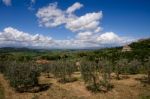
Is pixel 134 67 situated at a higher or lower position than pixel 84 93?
higher

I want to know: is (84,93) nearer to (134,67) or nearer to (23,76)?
(23,76)

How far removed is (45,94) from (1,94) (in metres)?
10.4

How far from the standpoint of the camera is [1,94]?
47.1 meters

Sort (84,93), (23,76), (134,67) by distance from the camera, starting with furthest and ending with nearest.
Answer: (134,67) < (23,76) < (84,93)

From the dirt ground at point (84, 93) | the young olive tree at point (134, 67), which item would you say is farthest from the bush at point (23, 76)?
the young olive tree at point (134, 67)

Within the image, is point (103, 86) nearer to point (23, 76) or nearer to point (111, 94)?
point (111, 94)

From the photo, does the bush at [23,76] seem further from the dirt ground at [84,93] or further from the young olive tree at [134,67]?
→ the young olive tree at [134,67]

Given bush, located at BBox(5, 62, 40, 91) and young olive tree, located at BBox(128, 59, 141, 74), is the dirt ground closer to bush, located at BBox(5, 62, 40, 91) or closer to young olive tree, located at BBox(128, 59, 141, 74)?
bush, located at BBox(5, 62, 40, 91)

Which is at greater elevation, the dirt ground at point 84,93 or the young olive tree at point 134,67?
the young olive tree at point 134,67

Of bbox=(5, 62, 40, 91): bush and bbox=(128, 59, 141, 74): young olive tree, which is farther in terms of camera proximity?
bbox=(128, 59, 141, 74): young olive tree

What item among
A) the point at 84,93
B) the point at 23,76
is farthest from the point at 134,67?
the point at 23,76

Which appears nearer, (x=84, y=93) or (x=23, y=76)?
(x=84, y=93)

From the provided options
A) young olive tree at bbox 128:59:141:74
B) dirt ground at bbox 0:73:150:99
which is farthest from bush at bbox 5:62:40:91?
young olive tree at bbox 128:59:141:74

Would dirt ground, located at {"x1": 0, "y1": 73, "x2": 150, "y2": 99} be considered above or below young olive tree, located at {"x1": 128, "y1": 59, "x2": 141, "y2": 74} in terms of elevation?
below
